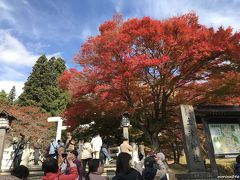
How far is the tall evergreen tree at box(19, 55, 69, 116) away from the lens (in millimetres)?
29297

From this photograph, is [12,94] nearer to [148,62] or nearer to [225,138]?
[148,62]

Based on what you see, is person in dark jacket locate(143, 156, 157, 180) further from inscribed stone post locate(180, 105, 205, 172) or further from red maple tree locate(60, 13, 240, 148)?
red maple tree locate(60, 13, 240, 148)

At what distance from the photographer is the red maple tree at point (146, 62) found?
43.9ft

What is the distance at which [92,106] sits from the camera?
1544 centimetres

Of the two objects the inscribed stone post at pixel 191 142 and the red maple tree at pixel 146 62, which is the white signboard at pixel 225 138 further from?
the red maple tree at pixel 146 62

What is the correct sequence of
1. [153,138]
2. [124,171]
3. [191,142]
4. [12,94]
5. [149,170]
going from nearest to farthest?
1. [124,171]
2. [149,170]
3. [191,142]
4. [153,138]
5. [12,94]

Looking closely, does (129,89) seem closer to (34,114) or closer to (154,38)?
(154,38)

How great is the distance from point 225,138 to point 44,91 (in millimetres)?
25513

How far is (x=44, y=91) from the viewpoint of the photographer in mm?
30594

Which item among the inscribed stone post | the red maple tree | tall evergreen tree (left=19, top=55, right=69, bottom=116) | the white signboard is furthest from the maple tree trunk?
tall evergreen tree (left=19, top=55, right=69, bottom=116)

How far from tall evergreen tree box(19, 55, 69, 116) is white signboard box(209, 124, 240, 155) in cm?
2197

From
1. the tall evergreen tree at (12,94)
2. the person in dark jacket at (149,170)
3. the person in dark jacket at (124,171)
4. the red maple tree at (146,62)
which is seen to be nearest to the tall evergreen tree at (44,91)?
the tall evergreen tree at (12,94)

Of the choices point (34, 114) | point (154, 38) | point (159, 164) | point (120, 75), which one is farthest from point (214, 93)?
point (34, 114)

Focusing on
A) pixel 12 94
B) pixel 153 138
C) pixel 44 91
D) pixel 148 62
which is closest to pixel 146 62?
pixel 148 62
